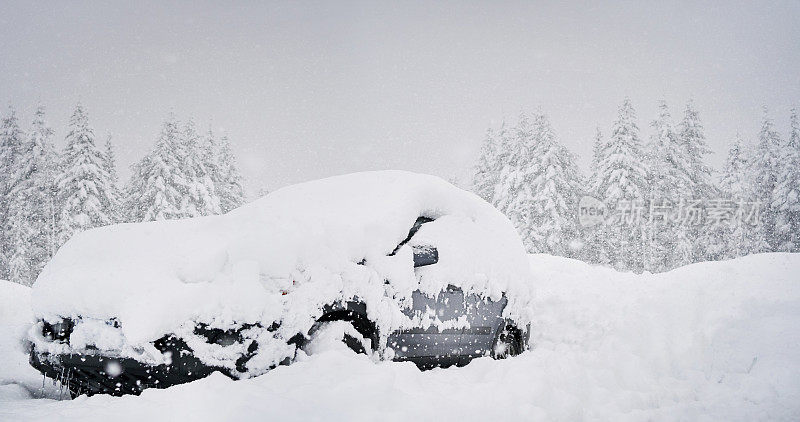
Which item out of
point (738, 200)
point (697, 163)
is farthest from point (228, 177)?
point (738, 200)

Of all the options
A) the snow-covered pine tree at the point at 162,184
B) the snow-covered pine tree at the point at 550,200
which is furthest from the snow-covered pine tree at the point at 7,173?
the snow-covered pine tree at the point at 550,200

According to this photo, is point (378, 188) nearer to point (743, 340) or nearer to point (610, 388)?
point (610, 388)

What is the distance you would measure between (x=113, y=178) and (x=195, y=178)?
16.4 ft

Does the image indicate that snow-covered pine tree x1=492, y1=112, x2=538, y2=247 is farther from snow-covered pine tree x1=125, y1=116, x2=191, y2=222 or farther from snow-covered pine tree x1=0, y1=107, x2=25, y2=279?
snow-covered pine tree x1=0, y1=107, x2=25, y2=279

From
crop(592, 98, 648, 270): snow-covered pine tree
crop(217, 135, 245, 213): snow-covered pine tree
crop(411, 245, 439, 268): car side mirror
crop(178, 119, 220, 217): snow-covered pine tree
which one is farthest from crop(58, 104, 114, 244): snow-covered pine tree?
crop(592, 98, 648, 270): snow-covered pine tree

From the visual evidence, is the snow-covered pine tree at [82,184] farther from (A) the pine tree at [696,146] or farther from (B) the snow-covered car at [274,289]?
(A) the pine tree at [696,146]

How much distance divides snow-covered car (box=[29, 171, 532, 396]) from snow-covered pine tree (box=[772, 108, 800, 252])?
3045cm

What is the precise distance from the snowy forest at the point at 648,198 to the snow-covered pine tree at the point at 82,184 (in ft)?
67.9

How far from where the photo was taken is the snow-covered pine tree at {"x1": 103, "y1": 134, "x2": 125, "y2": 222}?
23.9 m

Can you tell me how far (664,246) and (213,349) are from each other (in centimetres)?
2907

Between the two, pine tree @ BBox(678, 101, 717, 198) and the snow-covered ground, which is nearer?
the snow-covered ground

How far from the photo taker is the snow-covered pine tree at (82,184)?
2202 centimetres

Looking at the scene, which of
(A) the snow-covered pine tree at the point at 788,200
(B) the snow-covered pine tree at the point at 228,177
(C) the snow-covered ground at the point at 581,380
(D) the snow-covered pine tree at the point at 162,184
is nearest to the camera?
(C) the snow-covered ground at the point at 581,380

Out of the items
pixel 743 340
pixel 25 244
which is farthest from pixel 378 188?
pixel 25 244
